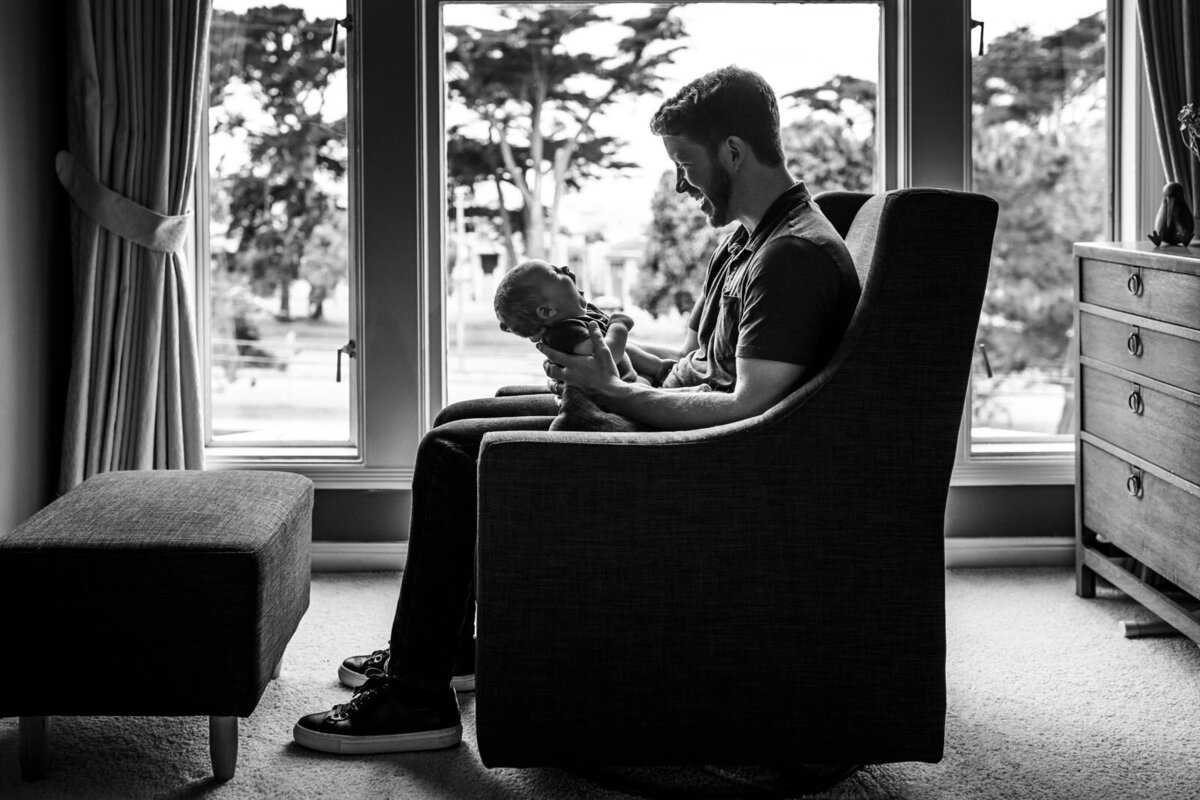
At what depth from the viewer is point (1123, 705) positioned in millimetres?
2697

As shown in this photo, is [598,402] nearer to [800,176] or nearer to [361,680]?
[361,680]

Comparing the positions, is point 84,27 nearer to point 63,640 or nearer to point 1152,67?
point 63,640

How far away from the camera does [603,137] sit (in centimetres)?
381

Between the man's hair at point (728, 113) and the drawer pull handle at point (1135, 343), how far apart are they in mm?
1184

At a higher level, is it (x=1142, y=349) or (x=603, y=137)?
(x=603, y=137)

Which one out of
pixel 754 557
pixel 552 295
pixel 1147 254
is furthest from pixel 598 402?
pixel 1147 254

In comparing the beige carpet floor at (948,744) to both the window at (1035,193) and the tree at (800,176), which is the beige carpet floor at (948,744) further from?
the tree at (800,176)

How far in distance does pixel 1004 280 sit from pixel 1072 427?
19.0 inches

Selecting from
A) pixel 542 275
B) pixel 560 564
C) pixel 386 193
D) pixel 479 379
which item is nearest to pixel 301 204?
pixel 386 193

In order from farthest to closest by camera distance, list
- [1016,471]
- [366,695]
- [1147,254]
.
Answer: [1016,471]
[1147,254]
[366,695]

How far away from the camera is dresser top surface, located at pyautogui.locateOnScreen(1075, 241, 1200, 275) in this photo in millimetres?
2818

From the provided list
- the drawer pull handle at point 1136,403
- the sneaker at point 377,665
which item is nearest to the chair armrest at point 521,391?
the sneaker at point 377,665

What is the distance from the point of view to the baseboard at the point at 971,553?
3781 millimetres

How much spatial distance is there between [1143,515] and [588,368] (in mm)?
1538
